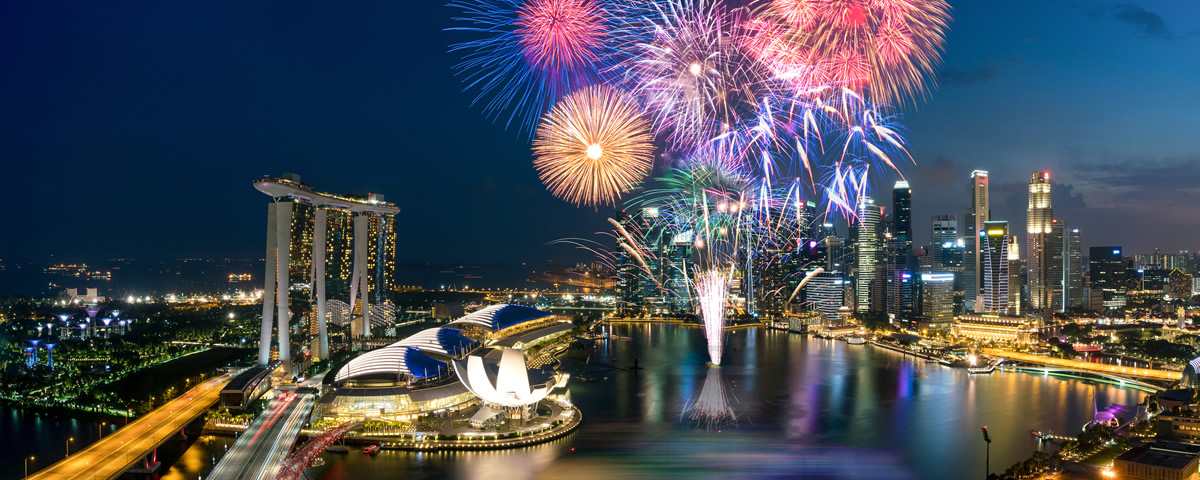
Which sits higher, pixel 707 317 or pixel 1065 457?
pixel 707 317

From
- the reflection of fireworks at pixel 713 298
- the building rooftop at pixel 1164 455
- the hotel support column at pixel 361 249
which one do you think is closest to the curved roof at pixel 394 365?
A: the reflection of fireworks at pixel 713 298

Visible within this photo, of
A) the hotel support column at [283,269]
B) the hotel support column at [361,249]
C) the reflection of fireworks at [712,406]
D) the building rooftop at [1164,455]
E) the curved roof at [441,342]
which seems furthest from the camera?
the hotel support column at [361,249]

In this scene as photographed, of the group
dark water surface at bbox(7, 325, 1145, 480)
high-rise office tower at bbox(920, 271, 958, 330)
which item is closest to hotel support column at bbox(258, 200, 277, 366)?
dark water surface at bbox(7, 325, 1145, 480)

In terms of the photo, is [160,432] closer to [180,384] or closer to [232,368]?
[180,384]

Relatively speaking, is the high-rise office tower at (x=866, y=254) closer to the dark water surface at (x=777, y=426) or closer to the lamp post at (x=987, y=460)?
the dark water surface at (x=777, y=426)

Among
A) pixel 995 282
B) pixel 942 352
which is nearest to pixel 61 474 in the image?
pixel 942 352

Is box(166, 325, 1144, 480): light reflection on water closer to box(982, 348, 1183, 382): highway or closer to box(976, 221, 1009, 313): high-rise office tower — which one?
box(982, 348, 1183, 382): highway
